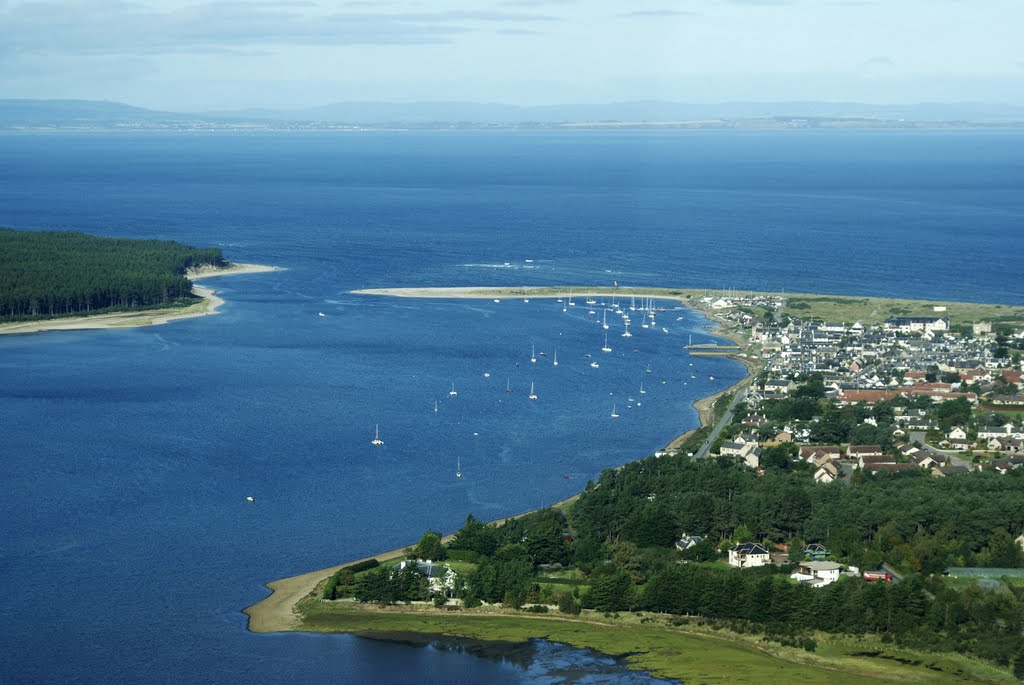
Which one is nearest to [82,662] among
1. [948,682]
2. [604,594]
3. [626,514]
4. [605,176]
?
[604,594]

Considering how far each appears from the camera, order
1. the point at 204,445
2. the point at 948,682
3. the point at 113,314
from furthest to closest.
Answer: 1. the point at 113,314
2. the point at 204,445
3. the point at 948,682

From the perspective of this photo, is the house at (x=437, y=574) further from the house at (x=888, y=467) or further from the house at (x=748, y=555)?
the house at (x=888, y=467)

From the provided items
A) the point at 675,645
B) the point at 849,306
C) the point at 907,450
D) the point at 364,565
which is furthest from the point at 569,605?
the point at 849,306

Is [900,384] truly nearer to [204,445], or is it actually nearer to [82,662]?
[204,445]

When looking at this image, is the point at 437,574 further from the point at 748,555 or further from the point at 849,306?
the point at 849,306

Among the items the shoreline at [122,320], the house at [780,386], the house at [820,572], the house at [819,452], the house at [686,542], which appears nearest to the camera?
the house at [820,572]

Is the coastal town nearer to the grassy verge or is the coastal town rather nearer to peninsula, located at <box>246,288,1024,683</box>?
peninsula, located at <box>246,288,1024,683</box>

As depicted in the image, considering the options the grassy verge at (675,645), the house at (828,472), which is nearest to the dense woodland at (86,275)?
the house at (828,472)
